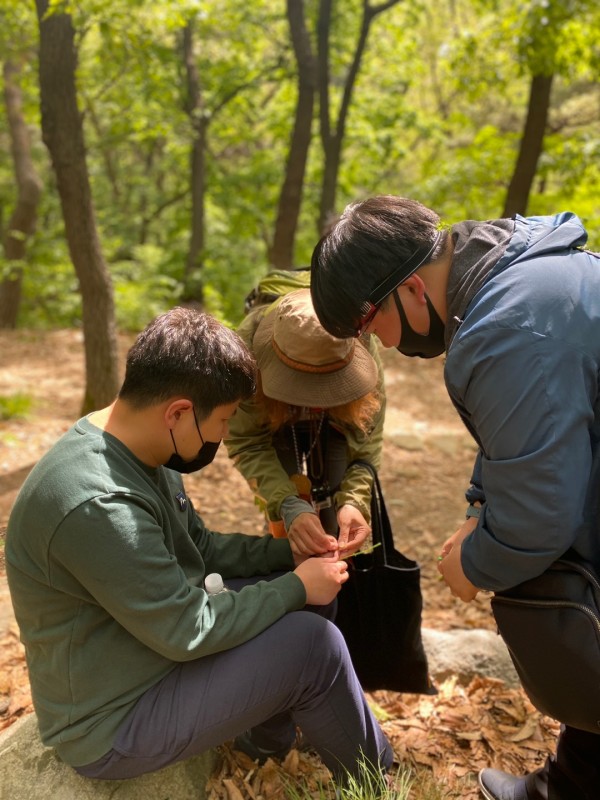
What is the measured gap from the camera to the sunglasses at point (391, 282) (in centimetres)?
176

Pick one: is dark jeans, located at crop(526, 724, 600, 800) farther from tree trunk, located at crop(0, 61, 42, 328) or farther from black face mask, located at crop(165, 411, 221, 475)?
tree trunk, located at crop(0, 61, 42, 328)

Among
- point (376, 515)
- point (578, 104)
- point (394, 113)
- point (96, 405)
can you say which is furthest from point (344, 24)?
point (376, 515)

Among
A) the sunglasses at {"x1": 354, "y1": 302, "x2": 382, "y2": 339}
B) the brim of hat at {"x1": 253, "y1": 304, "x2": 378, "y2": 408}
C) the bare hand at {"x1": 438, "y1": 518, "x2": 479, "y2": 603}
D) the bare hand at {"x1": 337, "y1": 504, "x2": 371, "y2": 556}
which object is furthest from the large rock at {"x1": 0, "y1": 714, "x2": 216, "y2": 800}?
the sunglasses at {"x1": 354, "y1": 302, "x2": 382, "y2": 339}

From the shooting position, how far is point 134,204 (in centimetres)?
1727

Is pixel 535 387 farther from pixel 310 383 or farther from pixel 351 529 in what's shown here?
Result: pixel 351 529

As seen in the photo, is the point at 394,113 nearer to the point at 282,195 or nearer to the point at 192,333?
the point at 282,195

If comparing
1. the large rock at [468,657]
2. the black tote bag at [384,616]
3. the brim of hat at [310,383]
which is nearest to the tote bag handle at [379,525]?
the black tote bag at [384,616]

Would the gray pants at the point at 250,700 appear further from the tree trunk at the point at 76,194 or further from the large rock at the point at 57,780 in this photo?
the tree trunk at the point at 76,194

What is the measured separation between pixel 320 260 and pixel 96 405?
164 inches

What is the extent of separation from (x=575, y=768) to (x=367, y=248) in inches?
67.7

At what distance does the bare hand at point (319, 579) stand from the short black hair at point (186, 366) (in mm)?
593

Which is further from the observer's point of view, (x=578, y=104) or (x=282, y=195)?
(x=578, y=104)

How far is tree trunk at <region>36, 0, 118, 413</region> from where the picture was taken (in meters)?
4.42

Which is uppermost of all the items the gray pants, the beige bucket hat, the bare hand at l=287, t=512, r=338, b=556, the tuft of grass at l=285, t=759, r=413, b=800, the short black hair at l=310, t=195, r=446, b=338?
the short black hair at l=310, t=195, r=446, b=338
